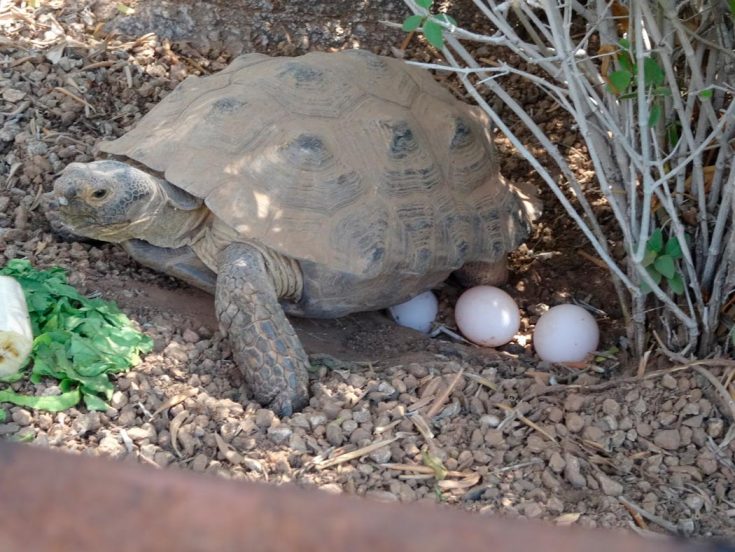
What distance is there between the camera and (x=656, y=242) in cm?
314

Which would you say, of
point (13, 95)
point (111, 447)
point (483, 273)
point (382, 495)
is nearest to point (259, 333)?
point (111, 447)

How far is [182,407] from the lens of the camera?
9.58 feet

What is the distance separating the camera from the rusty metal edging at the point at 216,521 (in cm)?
50

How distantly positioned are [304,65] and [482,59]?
1535 mm

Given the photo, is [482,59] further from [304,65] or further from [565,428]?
[565,428]

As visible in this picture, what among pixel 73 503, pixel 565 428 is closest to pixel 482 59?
pixel 565 428

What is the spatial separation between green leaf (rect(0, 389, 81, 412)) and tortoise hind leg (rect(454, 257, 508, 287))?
6.54 feet

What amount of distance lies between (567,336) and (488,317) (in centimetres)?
34

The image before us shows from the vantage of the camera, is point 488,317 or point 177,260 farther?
point 488,317

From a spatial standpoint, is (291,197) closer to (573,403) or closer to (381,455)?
(381,455)

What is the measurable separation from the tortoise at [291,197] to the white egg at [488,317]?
17 centimetres

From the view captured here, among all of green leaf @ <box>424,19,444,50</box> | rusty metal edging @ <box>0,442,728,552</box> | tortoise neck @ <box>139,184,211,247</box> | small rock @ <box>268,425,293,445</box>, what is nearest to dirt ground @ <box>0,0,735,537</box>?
small rock @ <box>268,425,293,445</box>

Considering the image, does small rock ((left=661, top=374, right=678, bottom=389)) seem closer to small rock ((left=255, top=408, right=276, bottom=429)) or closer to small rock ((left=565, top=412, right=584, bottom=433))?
small rock ((left=565, top=412, right=584, bottom=433))

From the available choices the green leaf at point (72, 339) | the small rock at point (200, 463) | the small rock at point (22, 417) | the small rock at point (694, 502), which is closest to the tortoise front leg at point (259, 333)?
the green leaf at point (72, 339)
